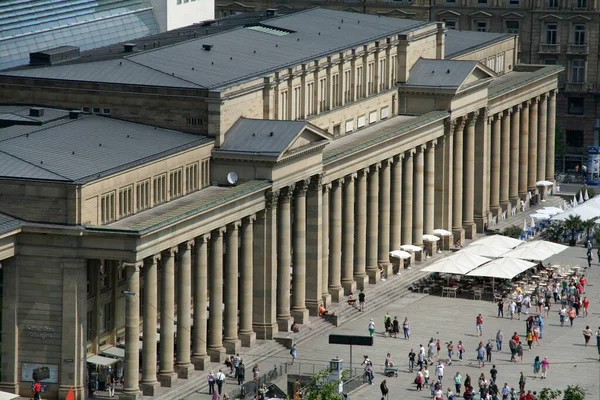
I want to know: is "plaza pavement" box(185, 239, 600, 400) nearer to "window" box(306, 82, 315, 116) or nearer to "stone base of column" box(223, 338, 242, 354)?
"stone base of column" box(223, 338, 242, 354)

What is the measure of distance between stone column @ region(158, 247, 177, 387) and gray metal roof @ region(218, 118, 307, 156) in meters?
17.2

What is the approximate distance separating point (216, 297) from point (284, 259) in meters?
12.9

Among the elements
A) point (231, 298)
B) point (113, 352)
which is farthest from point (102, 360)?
point (231, 298)

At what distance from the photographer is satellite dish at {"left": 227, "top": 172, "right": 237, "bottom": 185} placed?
174125 mm

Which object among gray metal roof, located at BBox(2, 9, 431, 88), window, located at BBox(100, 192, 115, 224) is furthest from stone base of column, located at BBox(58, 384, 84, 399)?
gray metal roof, located at BBox(2, 9, 431, 88)

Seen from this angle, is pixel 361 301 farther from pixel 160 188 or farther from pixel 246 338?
pixel 160 188

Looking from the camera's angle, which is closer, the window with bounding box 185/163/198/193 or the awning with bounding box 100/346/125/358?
the awning with bounding box 100/346/125/358

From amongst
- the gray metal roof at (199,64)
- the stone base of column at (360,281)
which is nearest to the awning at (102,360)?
the gray metal roof at (199,64)

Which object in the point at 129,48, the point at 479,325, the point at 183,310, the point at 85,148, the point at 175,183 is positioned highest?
the point at 129,48

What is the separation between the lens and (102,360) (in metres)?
159

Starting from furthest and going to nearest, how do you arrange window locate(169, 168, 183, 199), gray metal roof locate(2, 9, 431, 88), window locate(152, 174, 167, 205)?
gray metal roof locate(2, 9, 431, 88) → window locate(169, 168, 183, 199) → window locate(152, 174, 167, 205)

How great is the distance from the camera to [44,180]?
152 m

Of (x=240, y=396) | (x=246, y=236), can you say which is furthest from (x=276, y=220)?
(x=240, y=396)

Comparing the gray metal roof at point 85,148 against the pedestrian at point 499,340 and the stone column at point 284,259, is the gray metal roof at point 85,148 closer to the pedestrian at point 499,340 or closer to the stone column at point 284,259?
the stone column at point 284,259
